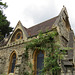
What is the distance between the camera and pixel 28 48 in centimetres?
1098

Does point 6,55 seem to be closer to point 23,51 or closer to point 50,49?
point 23,51

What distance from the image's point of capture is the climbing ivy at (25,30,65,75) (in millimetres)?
8227

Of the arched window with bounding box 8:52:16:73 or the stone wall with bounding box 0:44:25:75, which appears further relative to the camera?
the arched window with bounding box 8:52:16:73

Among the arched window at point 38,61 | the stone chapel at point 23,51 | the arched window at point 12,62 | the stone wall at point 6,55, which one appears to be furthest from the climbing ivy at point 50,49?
the arched window at point 12,62

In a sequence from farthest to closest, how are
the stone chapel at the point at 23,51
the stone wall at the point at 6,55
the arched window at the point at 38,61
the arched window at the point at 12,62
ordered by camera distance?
1. the arched window at the point at 12,62
2. the stone wall at the point at 6,55
3. the arched window at the point at 38,61
4. the stone chapel at the point at 23,51

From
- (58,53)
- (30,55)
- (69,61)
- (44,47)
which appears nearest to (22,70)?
(30,55)

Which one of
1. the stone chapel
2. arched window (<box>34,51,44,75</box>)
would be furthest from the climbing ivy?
arched window (<box>34,51,44,75</box>)

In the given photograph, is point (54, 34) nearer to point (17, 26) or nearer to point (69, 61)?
point (69, 61)

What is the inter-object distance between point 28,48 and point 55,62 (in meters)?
4.00

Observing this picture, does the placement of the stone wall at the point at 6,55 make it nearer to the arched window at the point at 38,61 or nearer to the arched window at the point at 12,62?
the arched window at the point at 12,62

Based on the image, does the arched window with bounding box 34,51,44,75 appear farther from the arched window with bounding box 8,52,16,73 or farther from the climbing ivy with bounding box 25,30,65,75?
the arched window with bounding box 8,52,16,73

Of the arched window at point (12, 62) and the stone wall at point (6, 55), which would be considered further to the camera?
the arched window at point (12, 62)

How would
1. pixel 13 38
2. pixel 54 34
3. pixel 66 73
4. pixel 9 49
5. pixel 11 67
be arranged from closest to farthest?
pixel 66 73 → pixel 54 34 → pixel 11 67 → pixel 9 49 → pixel 13 38

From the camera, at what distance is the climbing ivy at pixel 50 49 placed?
27.0 feet
